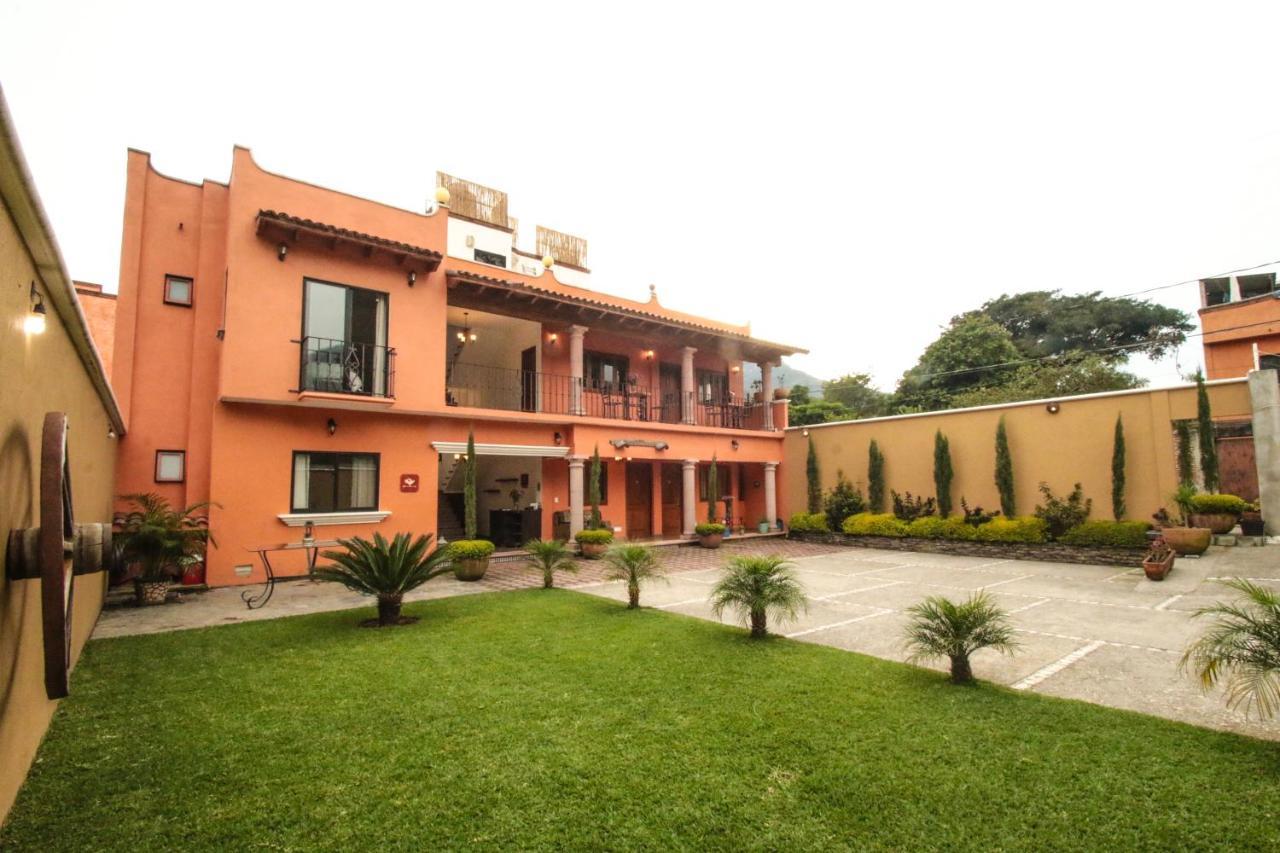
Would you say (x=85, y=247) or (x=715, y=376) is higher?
(x=85, y=247)

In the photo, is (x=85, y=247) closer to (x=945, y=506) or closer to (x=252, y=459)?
(x=252, y=459)

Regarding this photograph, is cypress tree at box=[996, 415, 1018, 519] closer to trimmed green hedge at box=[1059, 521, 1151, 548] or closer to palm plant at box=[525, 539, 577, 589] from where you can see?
trimmed green hedge at box=[1059, 521, 1151, 548]

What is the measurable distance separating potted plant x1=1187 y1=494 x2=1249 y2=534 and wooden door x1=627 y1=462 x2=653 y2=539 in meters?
13.0

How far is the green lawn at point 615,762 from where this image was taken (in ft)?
8.53

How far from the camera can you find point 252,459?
10.4m

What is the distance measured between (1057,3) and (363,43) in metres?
11.3

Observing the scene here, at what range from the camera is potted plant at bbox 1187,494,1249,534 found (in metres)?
11.3

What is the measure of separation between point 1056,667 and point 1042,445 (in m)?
11.2

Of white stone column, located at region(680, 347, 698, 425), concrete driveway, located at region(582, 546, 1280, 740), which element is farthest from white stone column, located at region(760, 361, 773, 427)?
concrete driveway, located at region(582, 546, 1280, 740)

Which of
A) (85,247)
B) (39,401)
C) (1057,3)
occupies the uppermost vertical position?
(1057,3)

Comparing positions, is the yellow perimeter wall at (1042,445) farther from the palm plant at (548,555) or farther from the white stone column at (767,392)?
the palm plant at (548,555)

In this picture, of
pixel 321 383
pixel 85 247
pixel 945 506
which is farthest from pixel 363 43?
pixel 945 506

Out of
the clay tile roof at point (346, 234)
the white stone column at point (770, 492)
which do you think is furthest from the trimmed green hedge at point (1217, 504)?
the clay tile roof at point (346, 234)

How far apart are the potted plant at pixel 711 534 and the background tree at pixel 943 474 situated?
613cm
